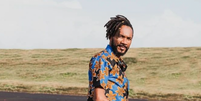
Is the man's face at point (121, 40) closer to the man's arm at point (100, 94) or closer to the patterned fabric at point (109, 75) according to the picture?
the patterned fabric at point (109, 75)

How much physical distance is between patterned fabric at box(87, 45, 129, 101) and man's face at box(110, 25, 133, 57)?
48 millimetres

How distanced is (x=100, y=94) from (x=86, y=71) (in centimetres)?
2620

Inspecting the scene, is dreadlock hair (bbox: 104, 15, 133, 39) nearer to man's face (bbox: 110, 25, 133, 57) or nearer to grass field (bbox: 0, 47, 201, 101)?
man's face (bbox: 110, 25, 133, 57)

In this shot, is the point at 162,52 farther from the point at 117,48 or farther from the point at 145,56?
the point at 117,48

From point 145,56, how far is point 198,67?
6.21 m

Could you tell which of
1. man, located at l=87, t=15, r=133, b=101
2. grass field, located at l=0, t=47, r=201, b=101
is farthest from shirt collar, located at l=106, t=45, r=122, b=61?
grass field, located at l=0, t=47, r=201, b=101

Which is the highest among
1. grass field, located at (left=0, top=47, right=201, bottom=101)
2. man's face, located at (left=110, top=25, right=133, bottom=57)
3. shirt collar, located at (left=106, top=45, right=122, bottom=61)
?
man's face, located at (left=110, top=25, right=133, bottom=57)

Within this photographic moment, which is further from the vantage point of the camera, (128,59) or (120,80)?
(128,59)

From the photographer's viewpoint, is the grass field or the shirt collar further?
the grass field

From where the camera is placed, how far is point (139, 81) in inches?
1011

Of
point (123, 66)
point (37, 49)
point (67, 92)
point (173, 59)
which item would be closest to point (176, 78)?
point (173, 59)

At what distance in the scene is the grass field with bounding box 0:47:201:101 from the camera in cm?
2012

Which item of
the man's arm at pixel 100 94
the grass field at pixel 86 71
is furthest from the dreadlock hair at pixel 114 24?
the grass field at pixel 86 71

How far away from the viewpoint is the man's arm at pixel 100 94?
306cm
